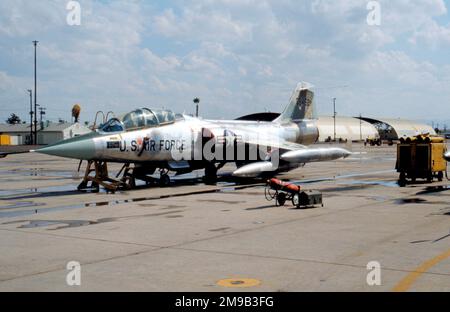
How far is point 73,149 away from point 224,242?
400 inches

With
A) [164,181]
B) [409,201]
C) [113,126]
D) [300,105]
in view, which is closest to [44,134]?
[300,105]

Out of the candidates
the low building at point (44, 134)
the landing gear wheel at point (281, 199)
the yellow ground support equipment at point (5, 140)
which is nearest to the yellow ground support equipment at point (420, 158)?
the landing gear wheel at point (281, 199)

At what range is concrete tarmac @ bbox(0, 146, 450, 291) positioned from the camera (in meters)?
7.52

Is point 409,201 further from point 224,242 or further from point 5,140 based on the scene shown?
point 5,140

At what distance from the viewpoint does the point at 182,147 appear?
2291 centimetres

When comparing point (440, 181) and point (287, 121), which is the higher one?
point (287, 121)

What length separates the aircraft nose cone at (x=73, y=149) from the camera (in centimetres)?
1862

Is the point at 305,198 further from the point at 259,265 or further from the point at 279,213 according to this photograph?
the point at 259,265

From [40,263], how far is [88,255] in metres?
0.86

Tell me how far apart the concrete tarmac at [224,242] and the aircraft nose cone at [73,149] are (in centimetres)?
155

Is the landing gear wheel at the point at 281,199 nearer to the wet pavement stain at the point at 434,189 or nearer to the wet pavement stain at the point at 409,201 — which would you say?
the wet pavement stain at the point at 409,201
